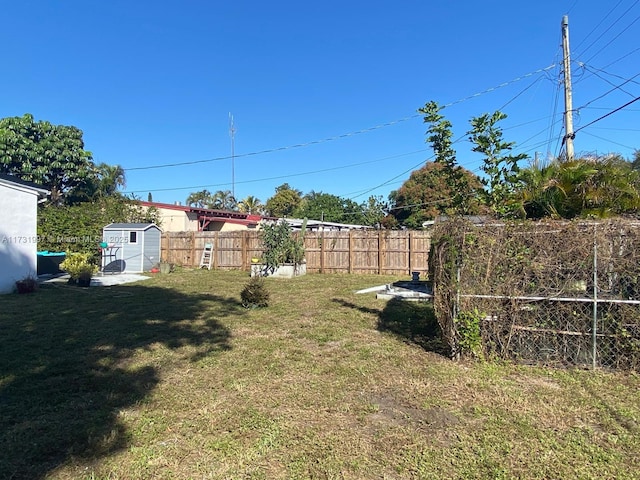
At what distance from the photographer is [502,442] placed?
9.04ft

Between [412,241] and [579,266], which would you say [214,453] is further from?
[412,241]

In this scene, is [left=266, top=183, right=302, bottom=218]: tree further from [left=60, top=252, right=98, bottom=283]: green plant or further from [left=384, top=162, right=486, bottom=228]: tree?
[left=60, top=252, right=98, bottom=283]: green plant

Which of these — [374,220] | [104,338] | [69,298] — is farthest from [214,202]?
[104,338]

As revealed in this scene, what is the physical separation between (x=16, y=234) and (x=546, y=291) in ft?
39.5

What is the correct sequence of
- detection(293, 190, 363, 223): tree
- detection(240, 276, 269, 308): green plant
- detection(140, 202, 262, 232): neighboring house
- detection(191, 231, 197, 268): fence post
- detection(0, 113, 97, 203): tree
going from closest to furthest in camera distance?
detection(240, 276, 269, 308): green plant < detection(191, 231, 197, 268): fence post < detection(0, 113, 97, 203): tree < detection(140, 202, 262, 232): neighboring house < detection(293, 190, 363, 223): tree

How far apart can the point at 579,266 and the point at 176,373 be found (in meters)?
4.61

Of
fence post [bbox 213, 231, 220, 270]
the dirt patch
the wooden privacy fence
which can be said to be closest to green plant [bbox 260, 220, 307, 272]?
the wooden privacy fence

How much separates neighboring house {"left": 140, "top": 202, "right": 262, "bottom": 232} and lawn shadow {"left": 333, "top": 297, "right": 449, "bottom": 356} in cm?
1551

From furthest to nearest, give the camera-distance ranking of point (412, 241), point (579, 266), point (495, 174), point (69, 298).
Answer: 1. point (412, 241)
2. point (69, 298)
3. point (495, 174)
4. point (579, 266)

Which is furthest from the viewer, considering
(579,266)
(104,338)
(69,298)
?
→ (69,298)

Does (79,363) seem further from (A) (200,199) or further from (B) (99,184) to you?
(A) (200,199)

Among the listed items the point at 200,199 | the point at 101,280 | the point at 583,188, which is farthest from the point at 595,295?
the point at 200,199

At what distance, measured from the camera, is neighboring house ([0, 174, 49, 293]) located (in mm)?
9719

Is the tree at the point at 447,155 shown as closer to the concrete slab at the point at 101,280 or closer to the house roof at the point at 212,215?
the concrete slab at the point at 101,280
